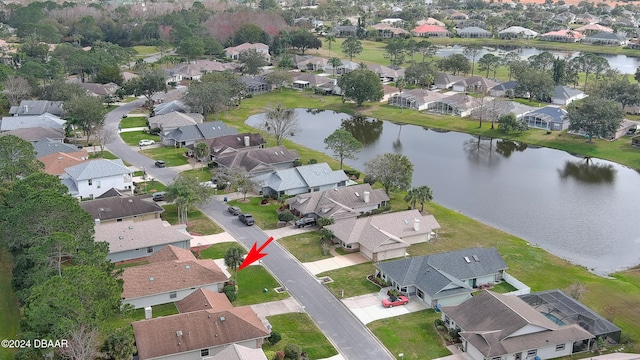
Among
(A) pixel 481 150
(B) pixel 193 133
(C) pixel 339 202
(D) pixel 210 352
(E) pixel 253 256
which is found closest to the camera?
(D) pixel 210 352

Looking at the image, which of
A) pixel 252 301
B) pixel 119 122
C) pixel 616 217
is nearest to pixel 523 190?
pixel 616 217

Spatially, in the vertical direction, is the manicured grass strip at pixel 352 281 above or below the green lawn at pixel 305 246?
below

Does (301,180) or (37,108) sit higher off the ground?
(37,108)

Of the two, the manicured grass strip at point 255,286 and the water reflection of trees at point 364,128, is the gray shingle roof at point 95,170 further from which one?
the water reflection of trees at point 364,128

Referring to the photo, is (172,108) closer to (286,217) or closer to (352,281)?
(286,217)

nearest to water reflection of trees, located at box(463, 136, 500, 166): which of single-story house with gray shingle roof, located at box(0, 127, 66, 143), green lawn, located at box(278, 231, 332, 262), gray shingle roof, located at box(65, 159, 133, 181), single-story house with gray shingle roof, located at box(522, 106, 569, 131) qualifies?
single-story house with gray shingle roof, located at box(522, 106, 569, 131)

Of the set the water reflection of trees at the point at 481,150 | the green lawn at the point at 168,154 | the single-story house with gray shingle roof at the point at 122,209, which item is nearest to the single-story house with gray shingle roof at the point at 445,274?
the single-story house with gray shingle roof at the point at 122,209

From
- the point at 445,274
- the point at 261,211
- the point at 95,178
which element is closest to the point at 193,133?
the point at 95,178
